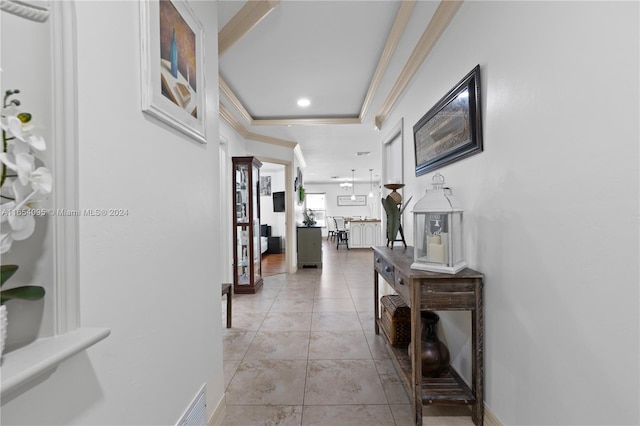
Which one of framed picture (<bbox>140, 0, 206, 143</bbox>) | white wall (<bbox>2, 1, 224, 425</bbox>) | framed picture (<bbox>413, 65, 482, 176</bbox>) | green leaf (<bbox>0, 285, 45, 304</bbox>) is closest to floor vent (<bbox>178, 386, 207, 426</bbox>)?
white wall (<bbox>2, 1, 224, 425</bbox>)

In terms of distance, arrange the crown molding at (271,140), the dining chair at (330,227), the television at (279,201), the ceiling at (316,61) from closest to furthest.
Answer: the ceiling at (316,61) → the crown molding at (271,140) → the television at (279,201) → the dining chair at (330,227)

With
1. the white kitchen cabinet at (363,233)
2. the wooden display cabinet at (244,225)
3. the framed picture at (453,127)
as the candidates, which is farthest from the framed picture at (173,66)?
the white kitchen cabinet at (363,233)

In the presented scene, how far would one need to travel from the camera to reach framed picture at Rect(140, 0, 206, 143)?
39.9 inches

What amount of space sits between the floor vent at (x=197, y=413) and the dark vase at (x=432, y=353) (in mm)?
1274

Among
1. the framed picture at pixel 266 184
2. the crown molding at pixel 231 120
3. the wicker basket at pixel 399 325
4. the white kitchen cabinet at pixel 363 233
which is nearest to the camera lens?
the wicker basket at pixel 399 325

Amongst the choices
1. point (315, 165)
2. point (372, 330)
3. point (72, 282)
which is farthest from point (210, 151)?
point (315, 165)

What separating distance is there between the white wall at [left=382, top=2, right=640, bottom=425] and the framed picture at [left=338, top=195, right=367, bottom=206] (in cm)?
1082

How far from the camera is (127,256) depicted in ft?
3.07

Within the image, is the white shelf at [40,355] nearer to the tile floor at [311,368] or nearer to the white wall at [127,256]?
the white wall at [127,256]

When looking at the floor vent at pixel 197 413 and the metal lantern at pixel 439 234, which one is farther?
the metal lantern at pixel 439 234

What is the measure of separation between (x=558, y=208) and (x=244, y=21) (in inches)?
84.5

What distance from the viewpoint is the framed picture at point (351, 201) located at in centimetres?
1252

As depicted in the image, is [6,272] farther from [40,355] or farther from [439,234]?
[439,234]

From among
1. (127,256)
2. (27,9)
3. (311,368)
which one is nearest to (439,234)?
(311,368)
